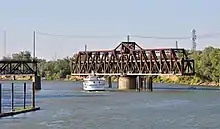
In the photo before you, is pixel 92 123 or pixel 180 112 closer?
pixel 92 123

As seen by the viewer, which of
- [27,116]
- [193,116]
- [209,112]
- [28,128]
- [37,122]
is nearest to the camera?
[28,128]

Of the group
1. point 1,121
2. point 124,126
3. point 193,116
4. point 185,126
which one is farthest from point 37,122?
point 193,116

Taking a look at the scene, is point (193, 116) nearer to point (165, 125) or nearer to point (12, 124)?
point (165, 125)

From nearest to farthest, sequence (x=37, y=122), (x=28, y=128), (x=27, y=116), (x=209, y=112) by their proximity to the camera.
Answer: (x=28, y=128)
(x=37, y=122)
(x=27, y=116)
(x=209, y=112)

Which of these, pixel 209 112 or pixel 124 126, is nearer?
pixel 124 126

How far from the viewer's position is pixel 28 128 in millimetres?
79562

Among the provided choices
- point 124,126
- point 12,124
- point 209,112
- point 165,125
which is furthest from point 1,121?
point 209,112

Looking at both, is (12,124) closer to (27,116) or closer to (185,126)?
(27,116)

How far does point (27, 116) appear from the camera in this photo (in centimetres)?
9238

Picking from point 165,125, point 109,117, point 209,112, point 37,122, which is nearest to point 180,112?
point 209,112

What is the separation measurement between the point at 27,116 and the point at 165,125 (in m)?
20.5

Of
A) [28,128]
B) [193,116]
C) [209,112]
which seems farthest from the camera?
[209,112]

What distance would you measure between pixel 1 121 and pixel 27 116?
9.44 metres

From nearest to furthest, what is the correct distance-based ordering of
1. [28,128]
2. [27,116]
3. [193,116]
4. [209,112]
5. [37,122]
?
[28,128]
[37,122]
[27,116]
[193,116]
[209,112]
